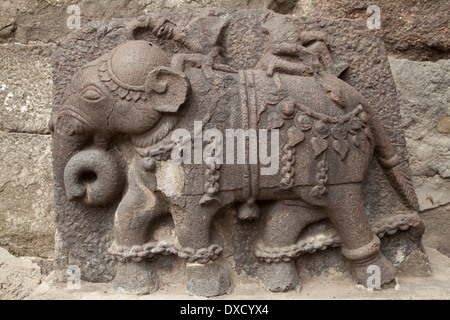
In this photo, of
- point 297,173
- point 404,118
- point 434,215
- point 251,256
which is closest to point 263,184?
point 297,173

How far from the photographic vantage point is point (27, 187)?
164 cm

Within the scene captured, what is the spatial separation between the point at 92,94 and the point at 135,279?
0.55 meters

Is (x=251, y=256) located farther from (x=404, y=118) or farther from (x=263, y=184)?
(x=404, y=118)

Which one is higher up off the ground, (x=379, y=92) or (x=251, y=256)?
(x=379, y=92)

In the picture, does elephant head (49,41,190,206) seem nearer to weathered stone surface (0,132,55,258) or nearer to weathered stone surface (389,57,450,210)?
weathered stone surface (0,132,55,258)

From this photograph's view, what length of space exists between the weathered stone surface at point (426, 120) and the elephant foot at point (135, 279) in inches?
45.1

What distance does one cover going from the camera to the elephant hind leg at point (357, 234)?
4.10 feet

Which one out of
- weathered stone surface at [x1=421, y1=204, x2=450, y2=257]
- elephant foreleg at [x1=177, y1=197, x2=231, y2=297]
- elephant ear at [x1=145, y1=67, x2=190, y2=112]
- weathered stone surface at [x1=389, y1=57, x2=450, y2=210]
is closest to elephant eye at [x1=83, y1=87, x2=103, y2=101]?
elephant ear at [x1=145, y1=67, x2=190, y2=112]

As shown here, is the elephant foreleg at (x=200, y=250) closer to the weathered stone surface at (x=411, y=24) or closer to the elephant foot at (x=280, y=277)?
the elephant foot at (x=280, y=277)

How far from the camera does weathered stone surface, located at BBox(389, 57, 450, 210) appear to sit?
5.45 feet

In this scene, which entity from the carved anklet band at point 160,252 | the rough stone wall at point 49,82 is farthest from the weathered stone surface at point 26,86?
the carved anklet band at point 160,252

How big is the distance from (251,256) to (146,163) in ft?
1.47

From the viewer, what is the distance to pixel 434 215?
176 cm

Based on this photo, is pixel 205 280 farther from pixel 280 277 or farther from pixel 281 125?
pixel 281 125
